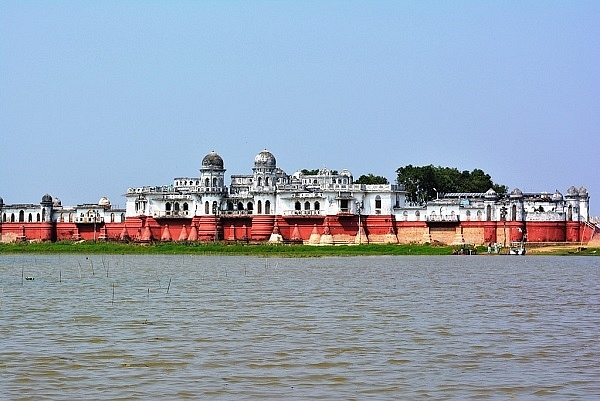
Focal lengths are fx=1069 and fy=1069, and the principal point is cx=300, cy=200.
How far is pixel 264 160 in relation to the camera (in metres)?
89.5

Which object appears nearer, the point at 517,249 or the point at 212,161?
the point at 517,249

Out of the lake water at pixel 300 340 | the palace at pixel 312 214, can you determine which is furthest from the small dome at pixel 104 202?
the lake water at pixel 300 340

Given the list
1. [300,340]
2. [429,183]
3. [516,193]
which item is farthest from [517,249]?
[300,340]

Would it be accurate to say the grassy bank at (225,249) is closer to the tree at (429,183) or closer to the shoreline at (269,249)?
the shoreline at (269,249)

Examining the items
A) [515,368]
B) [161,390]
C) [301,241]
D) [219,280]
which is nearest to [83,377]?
[161,390]

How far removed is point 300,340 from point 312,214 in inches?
2478

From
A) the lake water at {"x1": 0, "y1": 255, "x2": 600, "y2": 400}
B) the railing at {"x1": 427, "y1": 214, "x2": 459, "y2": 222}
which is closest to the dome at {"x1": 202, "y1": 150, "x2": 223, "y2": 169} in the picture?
the railing at {"x1": 427, "y1": 214, "x2": 459, "y2": 222}

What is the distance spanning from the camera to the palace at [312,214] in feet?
260

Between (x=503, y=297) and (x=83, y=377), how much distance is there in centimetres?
1879

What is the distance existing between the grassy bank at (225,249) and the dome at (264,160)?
31.8 feet

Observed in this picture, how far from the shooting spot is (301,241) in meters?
84.7

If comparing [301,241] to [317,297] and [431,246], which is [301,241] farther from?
[317,297]

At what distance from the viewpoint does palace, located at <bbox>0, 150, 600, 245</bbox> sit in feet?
260

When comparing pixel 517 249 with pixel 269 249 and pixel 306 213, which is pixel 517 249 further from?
pixel 306 213
